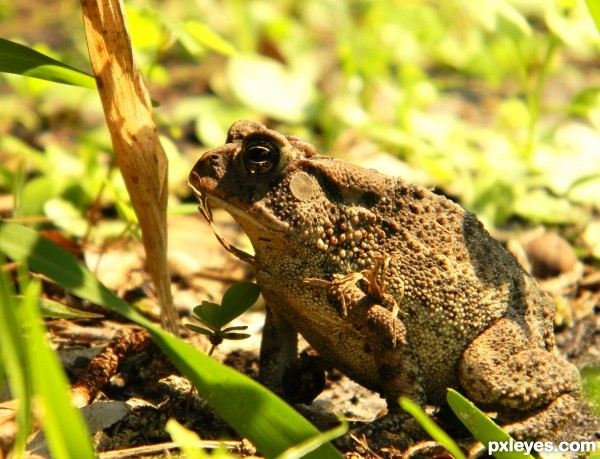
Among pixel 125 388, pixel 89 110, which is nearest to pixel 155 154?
pixel 125 388

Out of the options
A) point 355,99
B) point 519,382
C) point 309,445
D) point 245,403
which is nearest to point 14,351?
point 245,403

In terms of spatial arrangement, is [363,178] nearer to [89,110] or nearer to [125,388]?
[125,388]

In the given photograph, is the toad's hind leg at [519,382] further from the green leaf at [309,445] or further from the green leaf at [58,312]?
the green leaf at [58,312]

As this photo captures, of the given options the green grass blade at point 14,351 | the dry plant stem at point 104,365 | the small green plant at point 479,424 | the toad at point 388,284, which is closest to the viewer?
the green grass blade at point 14,351

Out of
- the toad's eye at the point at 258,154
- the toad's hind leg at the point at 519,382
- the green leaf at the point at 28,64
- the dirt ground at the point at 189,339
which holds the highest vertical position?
the green leaf at the point at 28,64

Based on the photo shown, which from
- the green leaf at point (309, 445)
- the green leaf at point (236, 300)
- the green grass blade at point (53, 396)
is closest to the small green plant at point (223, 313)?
the green leaf at point (236, 300)

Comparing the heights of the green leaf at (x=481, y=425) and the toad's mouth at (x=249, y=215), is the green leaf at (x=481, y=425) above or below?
below
